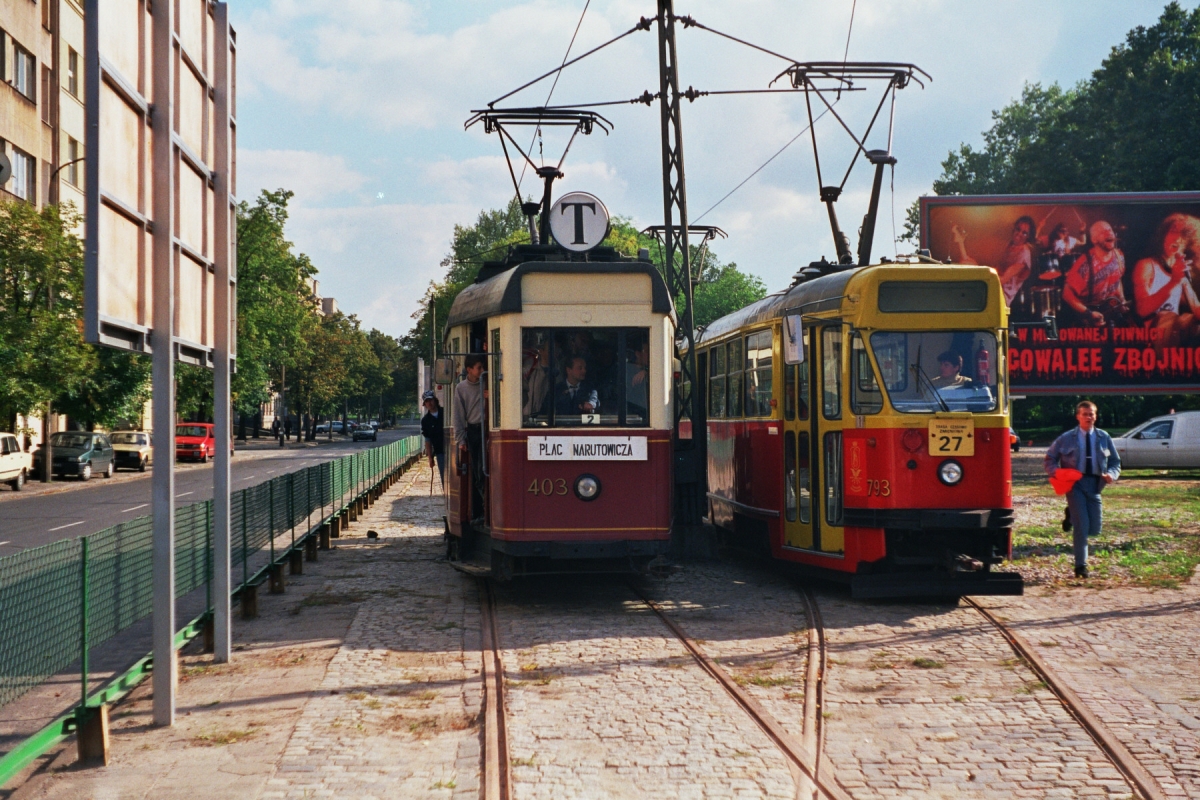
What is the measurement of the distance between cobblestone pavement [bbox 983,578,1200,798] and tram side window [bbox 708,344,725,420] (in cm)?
491

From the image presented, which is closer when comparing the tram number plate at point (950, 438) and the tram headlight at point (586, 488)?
the tram headlight at point (586, 488)

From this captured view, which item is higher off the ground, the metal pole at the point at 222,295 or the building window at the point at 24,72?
the building window at the point at 24,72

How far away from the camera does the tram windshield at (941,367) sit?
11.4 m

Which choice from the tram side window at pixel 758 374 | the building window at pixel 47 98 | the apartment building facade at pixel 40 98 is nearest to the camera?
the tram side window at pixel 758 374

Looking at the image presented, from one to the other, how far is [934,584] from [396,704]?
18.5ft

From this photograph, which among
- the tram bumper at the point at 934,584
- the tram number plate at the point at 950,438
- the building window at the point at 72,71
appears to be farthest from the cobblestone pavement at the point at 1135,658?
the building window at the point at 72,71

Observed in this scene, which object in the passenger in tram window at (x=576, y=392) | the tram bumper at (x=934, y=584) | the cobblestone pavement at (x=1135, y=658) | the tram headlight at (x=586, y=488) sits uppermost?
the passenger in tram window at (x=576, y=392)

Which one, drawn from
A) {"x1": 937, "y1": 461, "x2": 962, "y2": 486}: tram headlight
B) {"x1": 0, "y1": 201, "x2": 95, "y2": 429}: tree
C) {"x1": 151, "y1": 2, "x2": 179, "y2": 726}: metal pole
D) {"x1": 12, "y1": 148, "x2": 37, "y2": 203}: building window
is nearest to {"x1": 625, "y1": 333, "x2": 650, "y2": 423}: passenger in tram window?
{"x1": 937, "y1": 461, "x2": 962, "y2": 486}: tram headlight

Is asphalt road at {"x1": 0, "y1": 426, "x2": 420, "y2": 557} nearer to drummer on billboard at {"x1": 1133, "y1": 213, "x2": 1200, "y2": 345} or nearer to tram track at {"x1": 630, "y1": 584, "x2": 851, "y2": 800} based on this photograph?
tram track at {"x1": 630, "y1": 584, "x2": 851, "y2": 800}

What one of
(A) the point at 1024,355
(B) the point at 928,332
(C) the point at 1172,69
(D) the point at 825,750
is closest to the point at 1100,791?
(D) the point at 825,750

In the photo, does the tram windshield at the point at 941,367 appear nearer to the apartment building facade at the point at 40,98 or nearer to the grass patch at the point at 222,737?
the grass patch at the point at 222,737

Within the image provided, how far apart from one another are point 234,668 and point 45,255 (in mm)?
26784

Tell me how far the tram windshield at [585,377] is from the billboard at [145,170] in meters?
3.27

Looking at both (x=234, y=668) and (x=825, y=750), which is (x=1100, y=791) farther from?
(x=234, y=668)
